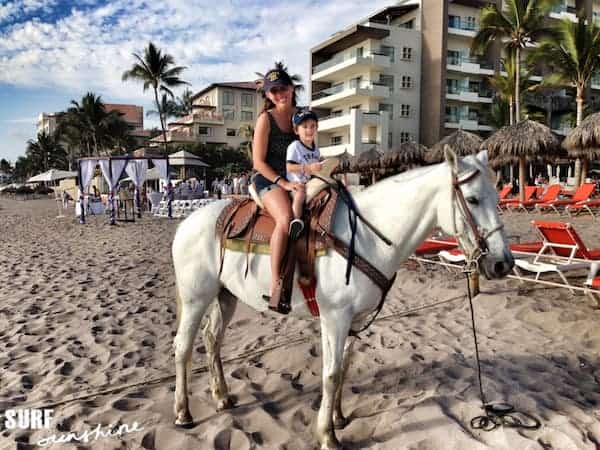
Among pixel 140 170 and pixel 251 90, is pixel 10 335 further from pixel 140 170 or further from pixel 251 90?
pixel 251 90

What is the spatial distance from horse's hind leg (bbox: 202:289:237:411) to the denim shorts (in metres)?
0.96

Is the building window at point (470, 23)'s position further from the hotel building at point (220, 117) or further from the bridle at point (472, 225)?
the bridle at point (472, 225)

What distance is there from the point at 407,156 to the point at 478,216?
874 inches

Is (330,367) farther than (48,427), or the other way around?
(48,427)

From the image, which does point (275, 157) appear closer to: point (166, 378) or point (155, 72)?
point (166, 378)

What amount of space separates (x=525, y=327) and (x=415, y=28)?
130ft

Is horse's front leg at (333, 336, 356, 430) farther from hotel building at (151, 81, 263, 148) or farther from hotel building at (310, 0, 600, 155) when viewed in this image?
hotel building at (151, 81, 263, 148)

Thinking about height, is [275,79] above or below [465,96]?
below

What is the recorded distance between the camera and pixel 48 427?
2.97 meters

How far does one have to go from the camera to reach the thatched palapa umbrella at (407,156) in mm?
23562

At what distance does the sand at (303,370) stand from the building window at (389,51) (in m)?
34.6

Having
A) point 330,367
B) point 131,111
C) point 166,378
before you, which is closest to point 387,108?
point 166,378

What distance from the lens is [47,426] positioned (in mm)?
2984

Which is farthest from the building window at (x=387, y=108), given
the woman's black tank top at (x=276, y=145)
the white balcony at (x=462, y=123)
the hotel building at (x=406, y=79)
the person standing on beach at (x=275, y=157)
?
the woman's black tank top at (x=276, y=145)
